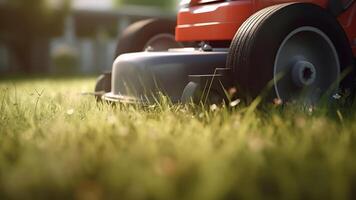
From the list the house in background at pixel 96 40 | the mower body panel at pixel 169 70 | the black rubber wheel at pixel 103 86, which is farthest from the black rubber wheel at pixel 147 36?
the house in background at pixel 96 40

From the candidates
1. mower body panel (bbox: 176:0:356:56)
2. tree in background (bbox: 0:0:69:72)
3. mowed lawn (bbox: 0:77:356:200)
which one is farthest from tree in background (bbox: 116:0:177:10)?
mowed lawn (bbox: 0:77:356:200)

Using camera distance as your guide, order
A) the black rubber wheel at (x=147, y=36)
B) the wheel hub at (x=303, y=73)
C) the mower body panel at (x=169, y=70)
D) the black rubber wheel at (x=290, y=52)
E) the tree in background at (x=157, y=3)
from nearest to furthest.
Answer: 1. the black rubber wheel at (x=290, y=52)
2. the wheel hub at (x=303, y=73)
3. the mower body panel at (x=169, y=70)
4. the black rubber wheel at (x=147, y=36)
5. the tree in background at (x=157, y=3)

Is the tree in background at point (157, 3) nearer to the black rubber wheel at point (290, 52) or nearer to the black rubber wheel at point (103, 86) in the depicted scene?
the black rubber wheel at point (103, 86)

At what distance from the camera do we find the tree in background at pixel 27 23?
1723 centimetres

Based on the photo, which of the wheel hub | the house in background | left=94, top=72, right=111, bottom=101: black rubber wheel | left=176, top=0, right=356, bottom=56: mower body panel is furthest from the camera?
the house in background

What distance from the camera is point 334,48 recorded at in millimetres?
3393

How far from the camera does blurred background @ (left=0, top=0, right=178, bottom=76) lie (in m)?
17.4

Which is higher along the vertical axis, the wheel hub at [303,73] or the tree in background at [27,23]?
the wheel hub at [303,73]

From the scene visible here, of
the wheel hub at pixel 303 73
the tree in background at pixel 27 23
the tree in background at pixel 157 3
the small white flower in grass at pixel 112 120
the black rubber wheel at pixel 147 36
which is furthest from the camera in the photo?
the tree in background at pixel 157 3

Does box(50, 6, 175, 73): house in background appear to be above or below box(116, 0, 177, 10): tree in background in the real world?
above

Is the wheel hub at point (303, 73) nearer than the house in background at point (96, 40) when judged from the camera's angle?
Yes

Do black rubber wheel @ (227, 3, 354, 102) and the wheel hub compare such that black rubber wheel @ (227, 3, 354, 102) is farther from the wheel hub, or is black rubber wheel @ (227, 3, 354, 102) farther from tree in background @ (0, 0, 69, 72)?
tree in background @ (0, 0, 69, 72)

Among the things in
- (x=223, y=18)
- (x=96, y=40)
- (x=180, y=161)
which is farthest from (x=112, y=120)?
(x=96, y=40)

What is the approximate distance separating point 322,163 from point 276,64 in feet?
4.72
